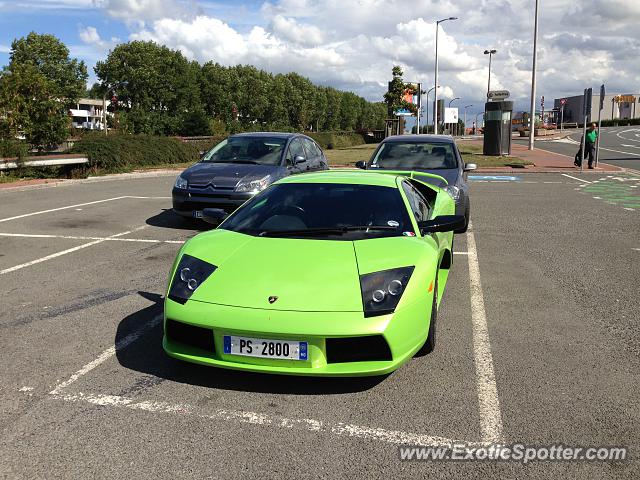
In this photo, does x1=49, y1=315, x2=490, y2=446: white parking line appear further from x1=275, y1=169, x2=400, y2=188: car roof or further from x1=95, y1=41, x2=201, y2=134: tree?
x1=95, y1=41, x2=201, y2=134: tree

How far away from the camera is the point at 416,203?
5.15 m

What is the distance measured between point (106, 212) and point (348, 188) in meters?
8.14

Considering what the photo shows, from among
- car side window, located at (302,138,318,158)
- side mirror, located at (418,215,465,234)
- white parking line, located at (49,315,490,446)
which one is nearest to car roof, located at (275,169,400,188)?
side mirror, located at (418,215,465,234)

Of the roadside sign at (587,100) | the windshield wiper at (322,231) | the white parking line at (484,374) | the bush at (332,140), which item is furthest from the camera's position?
the bush at (332,140)

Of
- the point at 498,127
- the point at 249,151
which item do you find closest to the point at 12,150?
the point at 249,151

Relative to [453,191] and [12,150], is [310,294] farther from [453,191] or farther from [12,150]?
[12,150]

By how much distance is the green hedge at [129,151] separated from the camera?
2033 cm

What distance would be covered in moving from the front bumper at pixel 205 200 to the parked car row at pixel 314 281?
13.5ft

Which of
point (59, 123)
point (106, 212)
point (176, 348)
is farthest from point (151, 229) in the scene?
point (59, 123)

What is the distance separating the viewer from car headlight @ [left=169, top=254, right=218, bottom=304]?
3717 millimetres

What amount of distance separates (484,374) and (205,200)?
6.38m

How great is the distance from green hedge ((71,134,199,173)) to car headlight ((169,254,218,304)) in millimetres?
17755

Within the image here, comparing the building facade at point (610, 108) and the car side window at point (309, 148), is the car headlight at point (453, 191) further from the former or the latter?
the building facade at point (610, 108)

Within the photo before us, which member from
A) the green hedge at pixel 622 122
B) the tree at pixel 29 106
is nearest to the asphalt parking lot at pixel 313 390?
the tree at pixel 29 106
